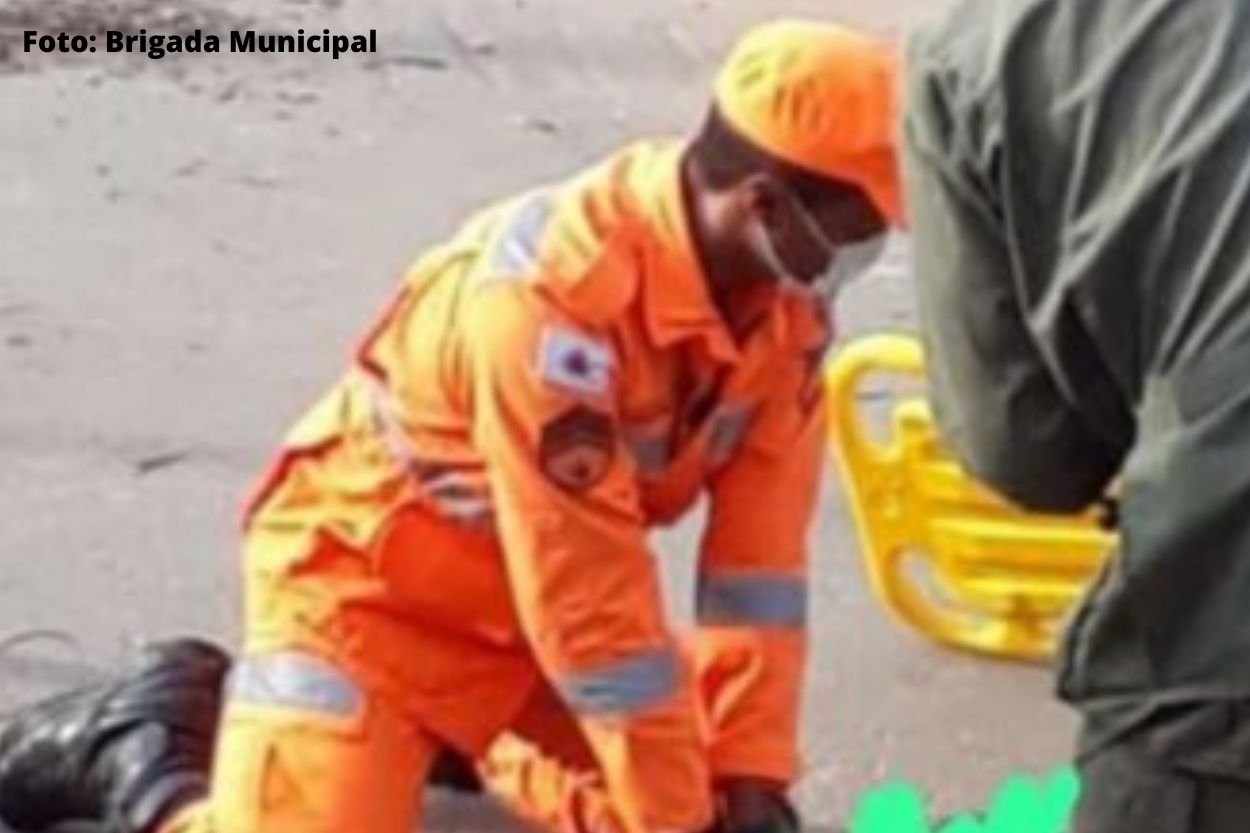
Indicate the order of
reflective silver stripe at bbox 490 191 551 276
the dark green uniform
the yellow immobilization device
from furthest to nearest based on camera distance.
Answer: the yellow immobilization device
reflective silver stripe at bbox 490 191 551 276
the dark green uniform

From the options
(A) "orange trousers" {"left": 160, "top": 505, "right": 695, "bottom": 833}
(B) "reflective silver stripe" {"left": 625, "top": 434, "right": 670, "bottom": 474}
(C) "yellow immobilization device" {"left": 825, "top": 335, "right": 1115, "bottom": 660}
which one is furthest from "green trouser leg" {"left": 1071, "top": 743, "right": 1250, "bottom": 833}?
(C) "yellow immobilization device" {"left": 825, "top": 335, "right": 1115, "bottom": 660}

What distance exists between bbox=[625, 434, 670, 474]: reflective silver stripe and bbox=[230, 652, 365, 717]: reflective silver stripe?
1.11ft

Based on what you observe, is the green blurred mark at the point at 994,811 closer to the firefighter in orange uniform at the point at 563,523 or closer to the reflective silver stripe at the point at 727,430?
the firefighter in orange uniform at the point at 563,523

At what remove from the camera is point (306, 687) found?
3471mm

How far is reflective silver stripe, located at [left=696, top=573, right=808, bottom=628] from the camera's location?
3572 mm

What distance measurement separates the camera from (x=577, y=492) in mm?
3262

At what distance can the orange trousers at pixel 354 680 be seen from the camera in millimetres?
3443

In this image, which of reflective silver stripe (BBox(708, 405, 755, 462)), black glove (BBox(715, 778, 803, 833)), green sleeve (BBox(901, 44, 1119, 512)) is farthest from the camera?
black glove (BBox(715, 778, 803, 833))

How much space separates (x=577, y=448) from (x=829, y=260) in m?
0.27

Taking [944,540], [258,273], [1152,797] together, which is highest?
[1152,797]

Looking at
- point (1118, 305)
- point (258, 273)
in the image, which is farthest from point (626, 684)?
point (258, 273)

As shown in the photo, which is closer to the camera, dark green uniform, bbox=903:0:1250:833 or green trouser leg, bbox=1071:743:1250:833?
dark green uniform, bbox=903:0:1250:833

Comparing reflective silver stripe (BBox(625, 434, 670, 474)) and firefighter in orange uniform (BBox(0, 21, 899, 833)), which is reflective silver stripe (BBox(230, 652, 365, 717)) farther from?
reflective silver stripe (BBox(625, 434, 670, 474))

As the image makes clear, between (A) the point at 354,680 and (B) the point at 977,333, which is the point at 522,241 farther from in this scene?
(B) the point at 977,333
